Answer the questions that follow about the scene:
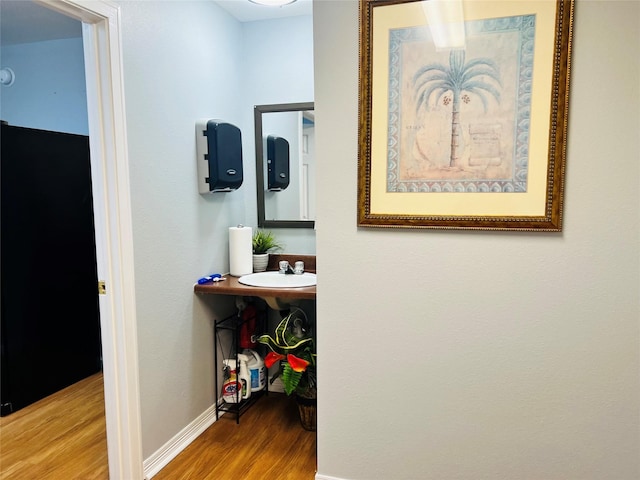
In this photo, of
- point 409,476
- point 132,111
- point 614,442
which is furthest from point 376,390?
point 132,111

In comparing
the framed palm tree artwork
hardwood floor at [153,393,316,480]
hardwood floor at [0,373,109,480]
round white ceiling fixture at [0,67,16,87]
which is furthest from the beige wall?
round white ceiling fixture at [0,67,16,87]

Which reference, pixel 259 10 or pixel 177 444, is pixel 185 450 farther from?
pixel 259 10

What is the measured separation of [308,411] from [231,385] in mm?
466

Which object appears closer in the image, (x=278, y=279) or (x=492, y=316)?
(x=492, y=316)

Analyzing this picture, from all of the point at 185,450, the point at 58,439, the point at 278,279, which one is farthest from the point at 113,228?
the point at 58,439

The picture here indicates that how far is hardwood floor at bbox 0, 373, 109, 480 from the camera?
2.11 metres

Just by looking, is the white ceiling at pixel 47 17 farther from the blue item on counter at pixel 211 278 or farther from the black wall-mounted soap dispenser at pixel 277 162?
the blue item on counter at pixel 211 278

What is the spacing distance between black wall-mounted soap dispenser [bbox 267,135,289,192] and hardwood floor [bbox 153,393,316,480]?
134cm

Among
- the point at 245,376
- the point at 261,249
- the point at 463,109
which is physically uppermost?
the point at 463,109

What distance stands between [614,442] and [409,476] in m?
0.74

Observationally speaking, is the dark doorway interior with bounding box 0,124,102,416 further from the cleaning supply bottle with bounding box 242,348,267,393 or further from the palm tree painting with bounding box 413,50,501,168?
the palm tree painting with bounding box 413,50,501,168

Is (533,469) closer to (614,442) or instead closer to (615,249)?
(614,442)

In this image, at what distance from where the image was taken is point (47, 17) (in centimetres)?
271

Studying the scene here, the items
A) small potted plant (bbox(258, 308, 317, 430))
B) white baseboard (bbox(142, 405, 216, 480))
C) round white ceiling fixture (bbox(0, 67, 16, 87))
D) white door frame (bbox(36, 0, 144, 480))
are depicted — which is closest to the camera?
white door frame (bbox(36, 0, 144, 480))
